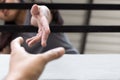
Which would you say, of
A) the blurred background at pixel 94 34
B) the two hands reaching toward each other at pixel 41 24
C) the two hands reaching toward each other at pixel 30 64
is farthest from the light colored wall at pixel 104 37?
the two hands reaching toward each other at pixel 30 64

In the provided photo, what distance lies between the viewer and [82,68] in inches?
27.7

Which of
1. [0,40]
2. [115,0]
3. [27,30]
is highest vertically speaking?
[27,30]

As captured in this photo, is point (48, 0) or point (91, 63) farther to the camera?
point (48, 0)

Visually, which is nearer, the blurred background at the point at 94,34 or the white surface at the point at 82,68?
the white surface at the point at 82,68

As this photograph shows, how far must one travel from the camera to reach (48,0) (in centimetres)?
87

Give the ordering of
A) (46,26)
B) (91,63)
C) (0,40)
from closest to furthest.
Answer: (46,26)
(91,63)
(0,40)

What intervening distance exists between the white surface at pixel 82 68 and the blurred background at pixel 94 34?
11.3ft

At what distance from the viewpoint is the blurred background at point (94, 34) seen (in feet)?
14.2

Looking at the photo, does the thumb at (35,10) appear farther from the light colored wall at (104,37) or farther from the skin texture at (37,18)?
the light colored wall at (104,37)

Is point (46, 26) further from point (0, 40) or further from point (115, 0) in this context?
point (115, 0)

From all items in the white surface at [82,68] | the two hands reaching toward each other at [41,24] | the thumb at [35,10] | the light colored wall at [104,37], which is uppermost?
the thumb at [35,10]

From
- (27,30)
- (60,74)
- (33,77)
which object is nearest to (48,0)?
(27,30)

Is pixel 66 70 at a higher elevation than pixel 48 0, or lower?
lower

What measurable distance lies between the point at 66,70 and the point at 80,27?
0.11m
